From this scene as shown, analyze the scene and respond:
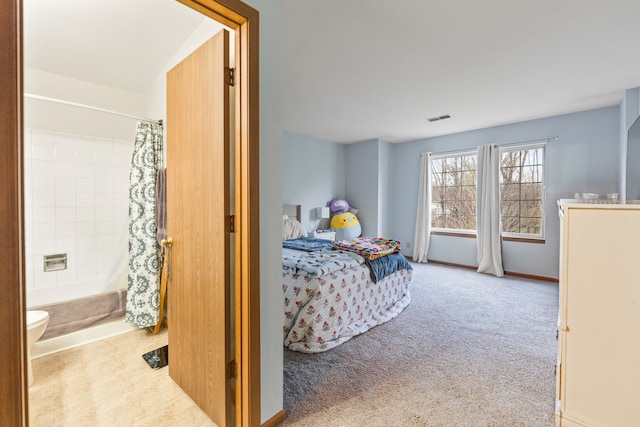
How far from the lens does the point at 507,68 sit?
2602 mm

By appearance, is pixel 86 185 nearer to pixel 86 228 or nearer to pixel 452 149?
pixel 86 228

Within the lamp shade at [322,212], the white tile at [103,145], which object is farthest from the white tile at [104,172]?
the lamp shade at [322,212]

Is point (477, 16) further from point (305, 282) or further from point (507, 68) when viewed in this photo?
point (305, 282)

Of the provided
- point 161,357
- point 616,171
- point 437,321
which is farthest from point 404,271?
point 616,171

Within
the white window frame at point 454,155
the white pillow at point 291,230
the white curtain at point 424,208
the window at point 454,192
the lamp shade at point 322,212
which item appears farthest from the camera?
the lamp shade at point 322,212

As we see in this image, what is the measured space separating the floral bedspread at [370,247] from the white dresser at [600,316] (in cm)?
158

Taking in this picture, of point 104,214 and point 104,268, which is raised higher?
point 104,214


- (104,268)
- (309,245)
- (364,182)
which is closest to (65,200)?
(104,268)

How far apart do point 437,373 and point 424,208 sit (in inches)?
149

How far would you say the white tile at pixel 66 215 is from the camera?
105 inches

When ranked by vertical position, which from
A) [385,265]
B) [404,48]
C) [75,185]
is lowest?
[385,265]

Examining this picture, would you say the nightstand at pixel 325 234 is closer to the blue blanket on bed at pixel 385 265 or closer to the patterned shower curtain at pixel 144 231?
the blue blanket on bed at pixel 385 265

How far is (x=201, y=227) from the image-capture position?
146 centimetres

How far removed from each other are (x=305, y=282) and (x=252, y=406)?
3.48 ft
